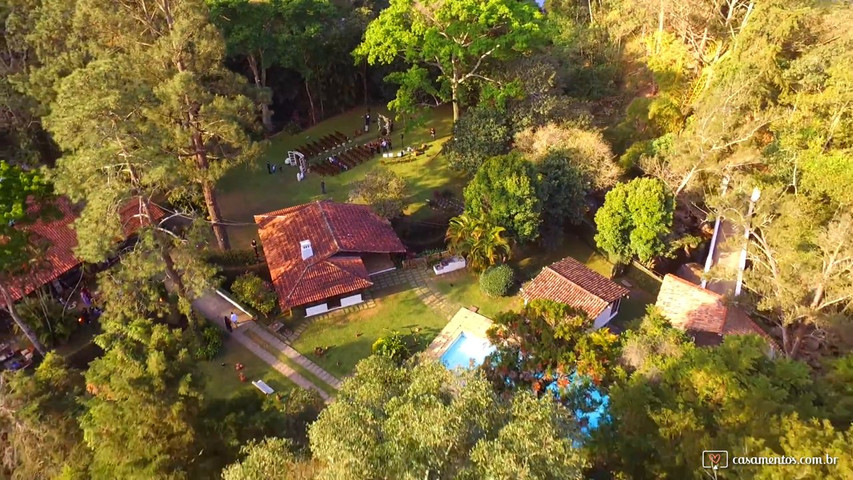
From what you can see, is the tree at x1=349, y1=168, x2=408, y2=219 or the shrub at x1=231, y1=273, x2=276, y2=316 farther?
the tree at x1=349, y1=168, x2=408, y2=219

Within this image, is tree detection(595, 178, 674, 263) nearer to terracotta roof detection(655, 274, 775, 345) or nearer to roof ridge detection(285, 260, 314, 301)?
terracotta roof detection(655, 274, 775, 345)

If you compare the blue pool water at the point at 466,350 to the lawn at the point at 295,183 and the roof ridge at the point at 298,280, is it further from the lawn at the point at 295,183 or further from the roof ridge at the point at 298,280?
the lawn at the point at 295,183

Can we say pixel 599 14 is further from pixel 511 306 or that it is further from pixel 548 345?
pixel 548 345

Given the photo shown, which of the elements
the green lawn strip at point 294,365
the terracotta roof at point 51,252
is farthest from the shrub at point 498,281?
the terracotta roof at point 51,252

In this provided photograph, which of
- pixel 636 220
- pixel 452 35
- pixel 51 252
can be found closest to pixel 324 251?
pixel 51 252

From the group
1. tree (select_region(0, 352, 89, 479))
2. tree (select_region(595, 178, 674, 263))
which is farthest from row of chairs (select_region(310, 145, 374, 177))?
tree (select_region(0, 352, 89, 479))

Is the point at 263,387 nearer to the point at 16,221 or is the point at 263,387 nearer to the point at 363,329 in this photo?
the point at 363,329
